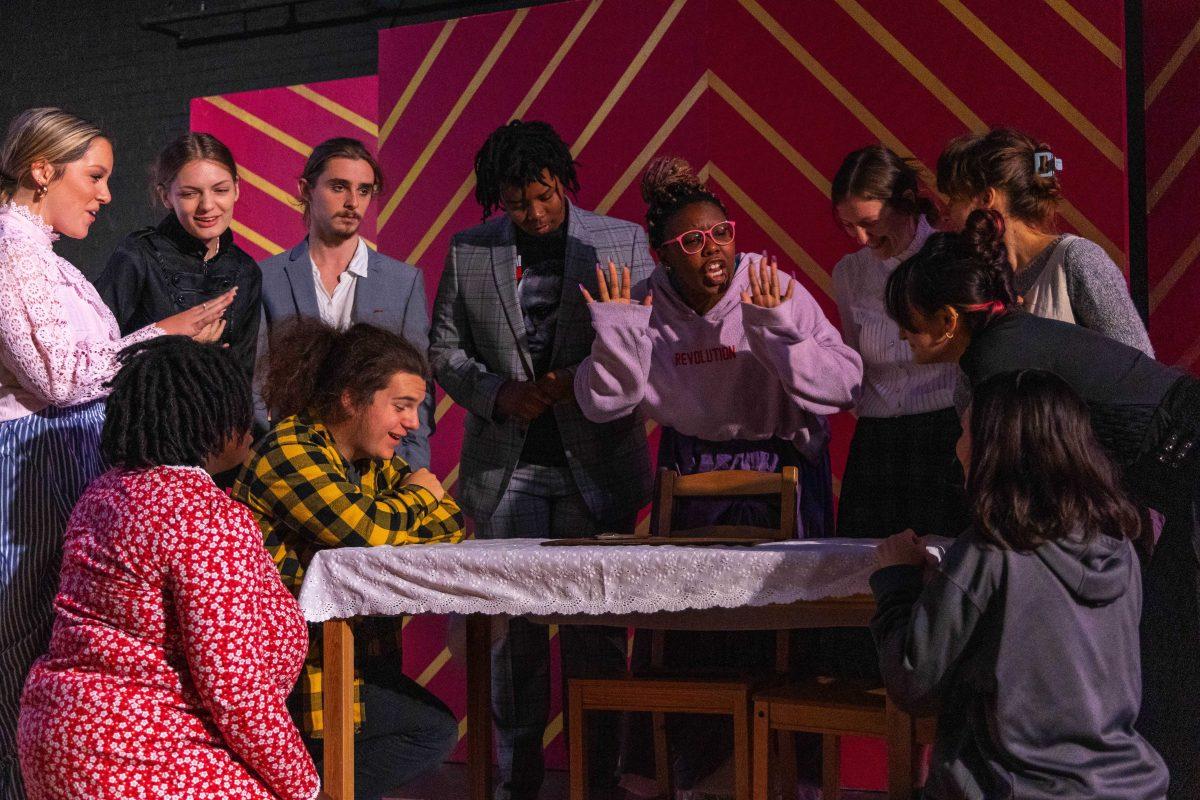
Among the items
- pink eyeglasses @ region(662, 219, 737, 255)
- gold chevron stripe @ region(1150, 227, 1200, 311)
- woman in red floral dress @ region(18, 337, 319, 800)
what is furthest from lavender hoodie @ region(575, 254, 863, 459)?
woman in red floral dress @ region(18, 337, 319, 800)

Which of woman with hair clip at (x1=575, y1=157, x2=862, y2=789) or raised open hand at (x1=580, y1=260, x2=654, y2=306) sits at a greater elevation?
raised open hand at (x1=580, y1=260, x2=654, y2=306)

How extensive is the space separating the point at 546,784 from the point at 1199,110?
3.07 metres

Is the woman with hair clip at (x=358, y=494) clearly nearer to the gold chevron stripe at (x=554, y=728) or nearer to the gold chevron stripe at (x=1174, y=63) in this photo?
the gold chevron stripe at (x=554, y=728)

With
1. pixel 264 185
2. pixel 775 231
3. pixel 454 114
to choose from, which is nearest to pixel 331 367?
pixel 775 231

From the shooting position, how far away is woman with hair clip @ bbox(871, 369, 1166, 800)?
205 cm

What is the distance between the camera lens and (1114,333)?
289cm

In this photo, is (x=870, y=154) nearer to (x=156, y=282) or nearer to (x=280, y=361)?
(x=280, y=361)

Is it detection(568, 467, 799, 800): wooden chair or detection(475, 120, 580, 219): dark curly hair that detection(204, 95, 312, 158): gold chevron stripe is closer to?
detection(475, 120, 580, 219): dark curly hair

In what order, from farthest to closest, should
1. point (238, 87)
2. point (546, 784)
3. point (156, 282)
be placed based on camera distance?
point (238, 87)
point (546, 784)
point (156, 282)

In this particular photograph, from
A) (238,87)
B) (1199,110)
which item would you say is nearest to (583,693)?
(1199,110)

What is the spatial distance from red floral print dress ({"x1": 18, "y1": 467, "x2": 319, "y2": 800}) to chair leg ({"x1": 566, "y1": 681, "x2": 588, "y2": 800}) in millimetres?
948

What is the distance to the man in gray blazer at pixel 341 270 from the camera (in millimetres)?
4059

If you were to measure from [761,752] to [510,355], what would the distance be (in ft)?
4.76

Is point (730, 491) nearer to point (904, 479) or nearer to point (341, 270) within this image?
point (904, 479)
